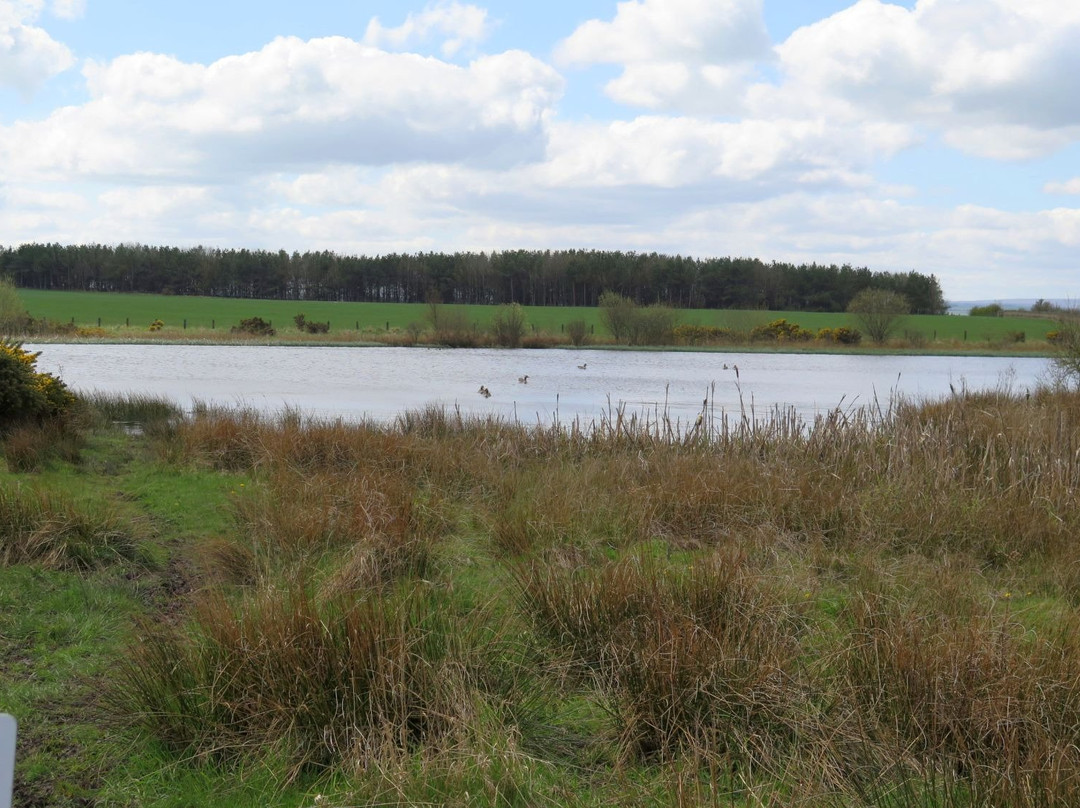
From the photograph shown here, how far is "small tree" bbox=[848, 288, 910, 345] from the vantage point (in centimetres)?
6481

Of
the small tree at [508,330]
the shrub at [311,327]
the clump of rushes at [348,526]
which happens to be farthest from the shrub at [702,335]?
the clump of rushes at [348,526]

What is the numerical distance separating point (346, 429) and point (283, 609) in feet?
28.1

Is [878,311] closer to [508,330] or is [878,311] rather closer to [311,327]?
[508,330]

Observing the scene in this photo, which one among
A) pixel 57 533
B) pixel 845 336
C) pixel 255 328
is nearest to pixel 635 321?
pixel 845 336

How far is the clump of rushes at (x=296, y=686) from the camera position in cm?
418

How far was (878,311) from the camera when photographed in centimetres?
6488

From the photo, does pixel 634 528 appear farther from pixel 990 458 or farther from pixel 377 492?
pixel 990 458

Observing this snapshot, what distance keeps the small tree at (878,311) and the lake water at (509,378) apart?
563 centimetres

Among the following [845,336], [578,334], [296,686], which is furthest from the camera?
[845,336]

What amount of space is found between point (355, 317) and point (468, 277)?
22942 millimetres

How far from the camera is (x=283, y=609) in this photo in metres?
4.69

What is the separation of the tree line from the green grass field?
756cm

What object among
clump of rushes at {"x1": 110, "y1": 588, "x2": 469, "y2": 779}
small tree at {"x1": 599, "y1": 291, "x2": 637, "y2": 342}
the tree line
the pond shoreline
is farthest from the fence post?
the tree line

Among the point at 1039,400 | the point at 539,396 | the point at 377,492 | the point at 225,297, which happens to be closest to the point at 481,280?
the point at 225,297
